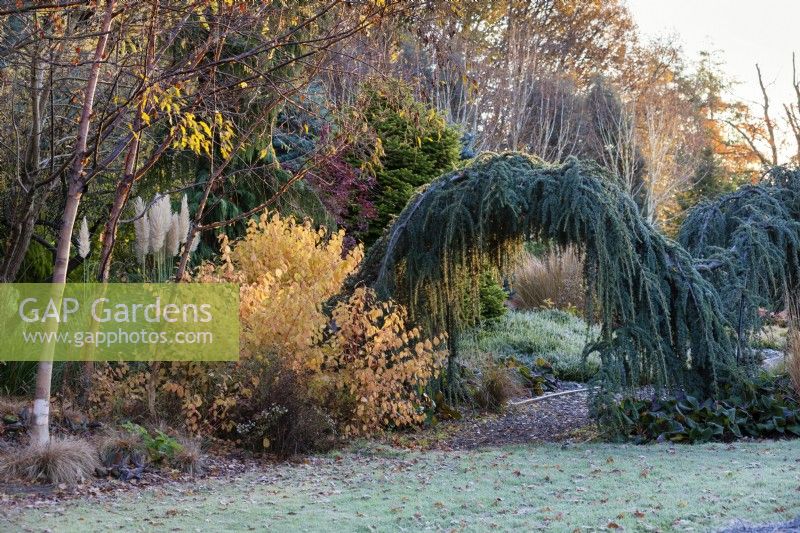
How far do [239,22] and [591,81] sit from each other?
20397mm

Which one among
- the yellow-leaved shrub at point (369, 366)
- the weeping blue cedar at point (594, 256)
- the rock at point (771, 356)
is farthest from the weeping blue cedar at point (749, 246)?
the yellow-leaved shrub at point (369, 366)

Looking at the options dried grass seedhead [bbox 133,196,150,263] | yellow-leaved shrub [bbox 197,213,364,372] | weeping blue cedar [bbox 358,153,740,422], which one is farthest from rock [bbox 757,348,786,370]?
dried grass seedhead [bbox 133,196,150,263]

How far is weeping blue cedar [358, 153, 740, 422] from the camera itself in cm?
659

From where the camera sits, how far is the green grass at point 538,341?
10.4 m

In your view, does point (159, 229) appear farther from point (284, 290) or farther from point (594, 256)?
point (594, 256)

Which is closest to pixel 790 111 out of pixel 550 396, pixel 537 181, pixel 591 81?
pixel 591 81

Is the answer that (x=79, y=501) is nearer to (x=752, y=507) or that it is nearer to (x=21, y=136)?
(x=752, y=507)

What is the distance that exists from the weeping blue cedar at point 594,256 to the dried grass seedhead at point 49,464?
2.91 meters

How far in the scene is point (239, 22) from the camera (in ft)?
20.4

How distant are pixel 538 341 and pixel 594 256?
16.5ft

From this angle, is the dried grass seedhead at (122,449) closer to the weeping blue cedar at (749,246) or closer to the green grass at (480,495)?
the green grass at (480,495)

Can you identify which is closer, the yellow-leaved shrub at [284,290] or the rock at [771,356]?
the yellow-leaved shrub at [284,290]

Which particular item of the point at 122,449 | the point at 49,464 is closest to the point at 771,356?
the point at 122,449

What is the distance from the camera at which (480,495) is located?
15.4ft
